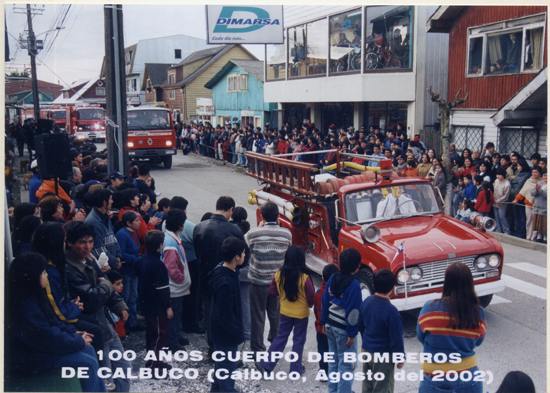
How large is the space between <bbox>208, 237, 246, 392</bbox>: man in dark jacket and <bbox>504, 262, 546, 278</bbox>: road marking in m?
5.90

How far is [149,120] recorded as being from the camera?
2100 cm

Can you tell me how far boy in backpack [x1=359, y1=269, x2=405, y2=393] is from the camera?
4133 mm

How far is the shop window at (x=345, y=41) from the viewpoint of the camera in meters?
18.3

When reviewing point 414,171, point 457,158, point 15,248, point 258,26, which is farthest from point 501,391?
point 457,158

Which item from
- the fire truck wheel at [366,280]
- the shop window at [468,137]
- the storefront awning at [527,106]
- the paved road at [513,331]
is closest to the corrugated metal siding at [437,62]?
the shop window at [468,137]

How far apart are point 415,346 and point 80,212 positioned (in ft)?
14.7

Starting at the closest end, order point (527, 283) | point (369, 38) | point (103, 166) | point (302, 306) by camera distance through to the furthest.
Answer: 1. point (302, 306)
2. point (527, 283)
3. point (103, 166)
4. point (369, 38)

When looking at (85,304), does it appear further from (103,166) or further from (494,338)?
(103,166)

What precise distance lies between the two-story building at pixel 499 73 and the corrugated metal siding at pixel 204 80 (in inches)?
1027

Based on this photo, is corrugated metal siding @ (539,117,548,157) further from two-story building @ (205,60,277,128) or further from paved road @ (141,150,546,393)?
two-story building @ (205,60,277,128)

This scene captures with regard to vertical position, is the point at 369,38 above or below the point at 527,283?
above

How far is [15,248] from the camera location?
5.11 metres

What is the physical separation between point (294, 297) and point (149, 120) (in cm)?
1738

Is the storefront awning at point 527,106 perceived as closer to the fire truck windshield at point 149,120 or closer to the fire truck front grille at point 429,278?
the fire truck front grille at point 429,278
